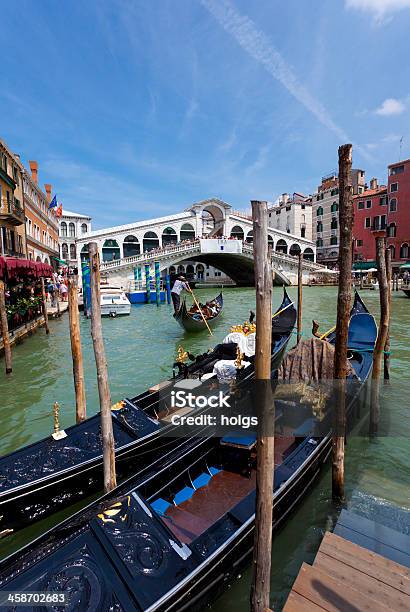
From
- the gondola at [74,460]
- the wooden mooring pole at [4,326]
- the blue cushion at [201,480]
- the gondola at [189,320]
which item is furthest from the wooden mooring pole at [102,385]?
the gondola at [189,320]

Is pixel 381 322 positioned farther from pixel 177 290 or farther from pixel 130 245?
pixel 130 245

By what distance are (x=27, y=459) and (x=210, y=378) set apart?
6.86 ft

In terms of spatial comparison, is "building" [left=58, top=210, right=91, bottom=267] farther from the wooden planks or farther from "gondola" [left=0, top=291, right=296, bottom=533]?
the wooden planks

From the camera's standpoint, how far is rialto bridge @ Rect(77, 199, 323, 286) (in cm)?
2320

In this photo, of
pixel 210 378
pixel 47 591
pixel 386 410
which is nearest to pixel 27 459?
pixel 47 591

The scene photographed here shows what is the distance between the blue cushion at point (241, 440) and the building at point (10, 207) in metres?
12.6

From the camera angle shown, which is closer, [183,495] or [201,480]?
[183,495]

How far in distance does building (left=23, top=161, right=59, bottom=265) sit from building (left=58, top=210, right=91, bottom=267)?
4.56 m

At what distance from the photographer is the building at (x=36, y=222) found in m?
17.6

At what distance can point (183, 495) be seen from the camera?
2.60m

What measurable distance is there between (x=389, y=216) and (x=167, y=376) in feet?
79.8

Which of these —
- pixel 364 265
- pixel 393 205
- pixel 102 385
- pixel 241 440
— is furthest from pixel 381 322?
pixel 364 265

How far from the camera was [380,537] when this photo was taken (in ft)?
7.86

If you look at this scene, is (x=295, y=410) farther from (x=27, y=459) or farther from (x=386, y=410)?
(x=27, y=459)
